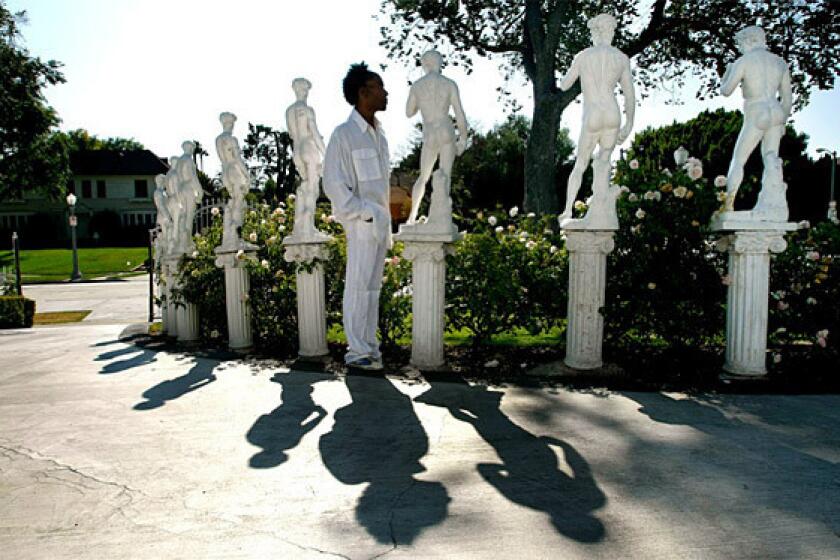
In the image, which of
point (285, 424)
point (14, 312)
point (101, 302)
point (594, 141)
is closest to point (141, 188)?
point (101, 302)

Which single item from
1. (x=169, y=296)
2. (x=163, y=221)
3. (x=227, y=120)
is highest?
(x=227, y=120)

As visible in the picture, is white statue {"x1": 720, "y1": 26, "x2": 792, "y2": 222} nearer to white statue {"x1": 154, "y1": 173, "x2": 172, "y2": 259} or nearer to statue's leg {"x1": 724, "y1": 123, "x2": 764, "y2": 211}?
statue's leg {"x1": 724, "y1": 123, "x2": 764, "y2": 211}

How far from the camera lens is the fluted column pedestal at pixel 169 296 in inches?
305

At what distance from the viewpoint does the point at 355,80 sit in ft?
17.7

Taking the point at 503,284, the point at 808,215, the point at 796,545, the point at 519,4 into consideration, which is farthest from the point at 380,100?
the point at 808,215

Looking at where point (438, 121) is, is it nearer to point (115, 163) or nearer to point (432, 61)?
point (432, 61)

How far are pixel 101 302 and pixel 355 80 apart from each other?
45.9ft

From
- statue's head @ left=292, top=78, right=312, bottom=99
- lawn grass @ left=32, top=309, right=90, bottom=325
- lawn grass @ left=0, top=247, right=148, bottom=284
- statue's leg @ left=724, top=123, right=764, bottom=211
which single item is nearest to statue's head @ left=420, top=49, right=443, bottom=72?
statue's head @ left=292, top=78, right=312, bottom=99

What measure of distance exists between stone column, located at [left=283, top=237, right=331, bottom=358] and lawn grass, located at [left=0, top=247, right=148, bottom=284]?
26.2 m

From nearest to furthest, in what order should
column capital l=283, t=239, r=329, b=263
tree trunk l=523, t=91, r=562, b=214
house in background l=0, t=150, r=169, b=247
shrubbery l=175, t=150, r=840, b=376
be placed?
shrubbery l=175, t=150, r=840, b=376 → column capital l=283, t=239, r=329, b=263 → tree trunk l=523, t=91, r=562, b=214 → house in background l=0, t=150, r=169, b=247

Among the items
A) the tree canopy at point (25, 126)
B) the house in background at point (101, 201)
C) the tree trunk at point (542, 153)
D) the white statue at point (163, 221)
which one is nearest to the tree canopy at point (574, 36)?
the tree trunk at point (542, 153)

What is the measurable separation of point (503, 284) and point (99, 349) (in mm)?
4954

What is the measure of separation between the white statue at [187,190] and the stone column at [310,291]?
224 centimetres

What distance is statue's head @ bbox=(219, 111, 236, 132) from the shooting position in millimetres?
6820
